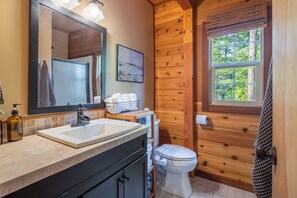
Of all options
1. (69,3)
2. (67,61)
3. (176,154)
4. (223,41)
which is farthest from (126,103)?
(223,41)

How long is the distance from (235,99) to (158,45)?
1.40 metres

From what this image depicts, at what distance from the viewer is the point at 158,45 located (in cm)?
262

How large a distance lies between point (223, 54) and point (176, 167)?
60.7 inches

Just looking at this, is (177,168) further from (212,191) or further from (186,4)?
(186,4)

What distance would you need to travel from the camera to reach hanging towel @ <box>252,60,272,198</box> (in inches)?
28.7

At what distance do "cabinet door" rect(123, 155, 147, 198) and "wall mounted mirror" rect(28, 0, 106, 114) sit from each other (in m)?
0.71

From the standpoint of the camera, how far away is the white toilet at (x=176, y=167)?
1.79 m

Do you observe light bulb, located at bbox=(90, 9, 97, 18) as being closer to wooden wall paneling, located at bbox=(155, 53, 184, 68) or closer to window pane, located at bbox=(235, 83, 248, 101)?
wooden wall paneling, located at bbox=(155, 53, 184, 68)

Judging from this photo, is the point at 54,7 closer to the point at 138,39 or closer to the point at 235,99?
the point at 138,39

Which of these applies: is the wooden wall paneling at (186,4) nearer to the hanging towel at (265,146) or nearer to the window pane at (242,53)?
the window pane at (242,53)

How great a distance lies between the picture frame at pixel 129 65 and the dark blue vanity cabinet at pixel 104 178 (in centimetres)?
94

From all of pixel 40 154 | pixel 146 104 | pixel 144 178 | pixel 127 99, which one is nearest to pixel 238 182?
pixel 144 178

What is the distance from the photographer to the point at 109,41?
1790 millimetres

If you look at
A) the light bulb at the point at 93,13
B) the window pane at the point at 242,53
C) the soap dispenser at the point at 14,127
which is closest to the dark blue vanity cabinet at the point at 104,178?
the soap dispenser at the point at 14,127
